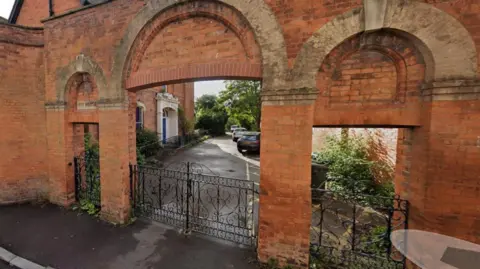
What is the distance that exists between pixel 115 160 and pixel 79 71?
2528 mm

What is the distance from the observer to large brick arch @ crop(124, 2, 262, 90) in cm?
344

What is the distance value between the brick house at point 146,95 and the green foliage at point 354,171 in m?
10.0

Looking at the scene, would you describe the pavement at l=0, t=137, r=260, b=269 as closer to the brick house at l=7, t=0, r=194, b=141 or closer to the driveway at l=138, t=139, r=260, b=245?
the driveway at l=138, t=139, r=260, b=245

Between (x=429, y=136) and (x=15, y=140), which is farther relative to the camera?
(x=15, y=140)

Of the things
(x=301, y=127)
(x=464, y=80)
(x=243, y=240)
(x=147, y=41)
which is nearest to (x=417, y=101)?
(x=464, y=80)

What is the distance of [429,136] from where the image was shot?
2670 mm

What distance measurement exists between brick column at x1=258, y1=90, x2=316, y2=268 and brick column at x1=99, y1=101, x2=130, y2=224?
10.9ft

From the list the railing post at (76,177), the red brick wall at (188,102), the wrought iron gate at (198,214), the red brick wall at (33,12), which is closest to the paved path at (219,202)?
the wrought iron gate at (198,214)

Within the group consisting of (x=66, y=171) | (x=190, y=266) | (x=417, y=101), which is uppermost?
(x=417, y=101)

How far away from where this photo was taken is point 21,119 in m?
5.36

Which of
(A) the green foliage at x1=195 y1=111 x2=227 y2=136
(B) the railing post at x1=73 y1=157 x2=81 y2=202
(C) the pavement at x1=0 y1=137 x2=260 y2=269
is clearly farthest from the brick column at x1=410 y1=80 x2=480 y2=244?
(A) the green foliage at x1=195 y1=111 x2=227 y2=136

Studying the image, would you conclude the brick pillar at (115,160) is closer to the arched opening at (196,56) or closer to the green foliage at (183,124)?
the arched opening at (196,56)

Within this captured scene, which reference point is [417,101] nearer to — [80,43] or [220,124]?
[80,43]

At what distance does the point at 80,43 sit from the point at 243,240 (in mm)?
6231
